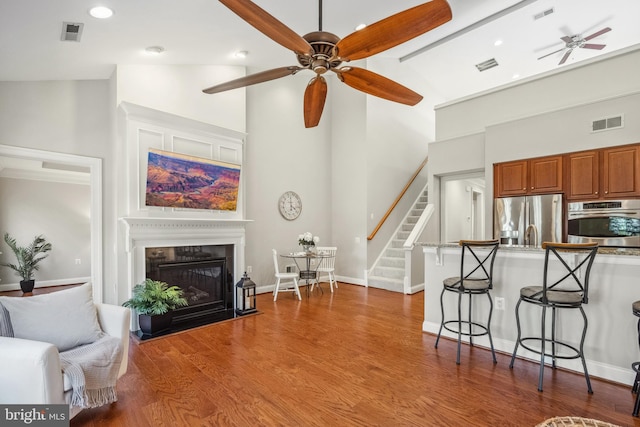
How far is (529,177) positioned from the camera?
485 cm

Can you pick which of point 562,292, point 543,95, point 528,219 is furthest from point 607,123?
point 562,292

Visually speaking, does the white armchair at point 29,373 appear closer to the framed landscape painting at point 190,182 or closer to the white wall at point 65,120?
the framed landscape painting at point 190,182

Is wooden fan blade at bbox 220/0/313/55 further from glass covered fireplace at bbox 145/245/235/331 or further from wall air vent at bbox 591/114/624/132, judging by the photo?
wall air vent at bbox 591/114/624/132

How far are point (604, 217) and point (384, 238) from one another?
3.78m

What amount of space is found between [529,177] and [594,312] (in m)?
2.58

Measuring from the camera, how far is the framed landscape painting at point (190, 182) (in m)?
4.23

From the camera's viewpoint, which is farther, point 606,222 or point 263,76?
point 606,222

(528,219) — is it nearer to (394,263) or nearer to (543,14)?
(394,263)

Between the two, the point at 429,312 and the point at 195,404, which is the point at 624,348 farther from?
the point at 195,404

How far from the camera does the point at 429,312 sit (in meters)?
3.91

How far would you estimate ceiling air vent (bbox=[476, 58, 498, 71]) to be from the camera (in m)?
6.99

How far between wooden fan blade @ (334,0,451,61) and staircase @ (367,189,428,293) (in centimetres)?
483

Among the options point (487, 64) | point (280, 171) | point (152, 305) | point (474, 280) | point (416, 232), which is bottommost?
point (152, 305)

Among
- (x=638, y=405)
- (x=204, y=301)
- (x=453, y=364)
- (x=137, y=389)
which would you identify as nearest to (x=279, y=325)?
(x=204, y=301)
